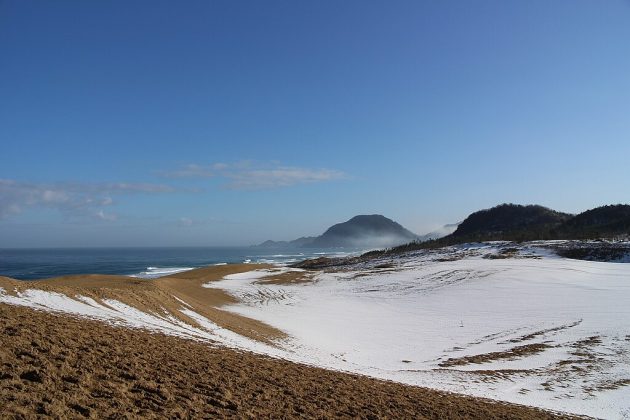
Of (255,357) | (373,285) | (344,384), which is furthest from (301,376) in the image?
(373,285)

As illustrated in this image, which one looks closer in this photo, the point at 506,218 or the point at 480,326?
the point at 480,326

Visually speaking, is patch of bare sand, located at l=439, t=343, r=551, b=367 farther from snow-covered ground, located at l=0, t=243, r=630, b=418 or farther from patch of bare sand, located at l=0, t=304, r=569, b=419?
patch of bare sand, located at l=0, t=304, r=569, b=419

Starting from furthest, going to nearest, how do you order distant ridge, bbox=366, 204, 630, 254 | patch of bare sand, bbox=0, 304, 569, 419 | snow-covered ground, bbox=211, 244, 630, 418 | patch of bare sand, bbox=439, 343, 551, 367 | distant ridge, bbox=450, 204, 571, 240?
distant ridge, bbox=450, 204, 571, 240
distant ridge, bbox=366, 204, 630, 254
patch of bare sand, bbox=439, 343, 551, 367
snow-covered ground, bbox=211, 244, 630, 418
patch of bare sand, bbox=0, 304, 569, 419

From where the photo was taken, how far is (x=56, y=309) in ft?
47.5

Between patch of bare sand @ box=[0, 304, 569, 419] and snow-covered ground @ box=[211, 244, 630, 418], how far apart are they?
11.5 ft

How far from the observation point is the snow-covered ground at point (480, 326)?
14656 millimetres

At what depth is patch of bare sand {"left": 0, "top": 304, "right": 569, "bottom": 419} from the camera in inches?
259

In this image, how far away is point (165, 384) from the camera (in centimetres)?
821

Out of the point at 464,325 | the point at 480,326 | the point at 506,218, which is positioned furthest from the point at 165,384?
the point at 506,218

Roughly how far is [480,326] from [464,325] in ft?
2.91

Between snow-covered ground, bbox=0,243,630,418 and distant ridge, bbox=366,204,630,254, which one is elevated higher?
distant ridge, bbox=366,204,630,254

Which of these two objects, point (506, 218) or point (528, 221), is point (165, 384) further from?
point (506, 218)

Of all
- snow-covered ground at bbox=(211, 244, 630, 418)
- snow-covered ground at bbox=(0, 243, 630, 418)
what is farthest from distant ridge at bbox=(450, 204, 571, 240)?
snow-covered ground at bbox=(0, 243, 630, 418)

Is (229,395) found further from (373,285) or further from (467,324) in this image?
(373,285)
